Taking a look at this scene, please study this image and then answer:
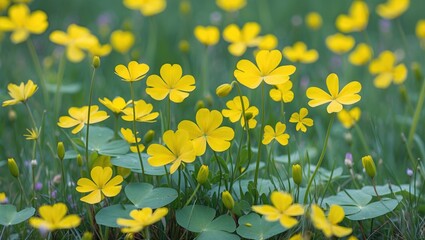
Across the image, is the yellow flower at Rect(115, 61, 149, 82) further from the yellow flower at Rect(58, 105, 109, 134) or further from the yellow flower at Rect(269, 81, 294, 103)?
the yellow flower at Rect(269, 81, 294, 103)

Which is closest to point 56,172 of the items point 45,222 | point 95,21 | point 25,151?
point 25,151

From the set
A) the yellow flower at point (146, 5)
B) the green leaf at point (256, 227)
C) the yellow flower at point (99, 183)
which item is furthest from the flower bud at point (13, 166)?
the yellow flower at point (146, 5)

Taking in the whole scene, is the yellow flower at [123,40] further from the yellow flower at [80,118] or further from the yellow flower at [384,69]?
the yellow flower at [80,118]

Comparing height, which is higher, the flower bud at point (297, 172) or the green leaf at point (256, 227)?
the flower bud at point (297, 172)

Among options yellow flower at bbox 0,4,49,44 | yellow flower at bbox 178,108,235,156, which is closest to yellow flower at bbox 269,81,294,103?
yellow flower at bbox 178,108,235,156

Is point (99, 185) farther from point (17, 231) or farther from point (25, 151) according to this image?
point (25, 151)

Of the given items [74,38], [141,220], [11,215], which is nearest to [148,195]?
[141,220]
